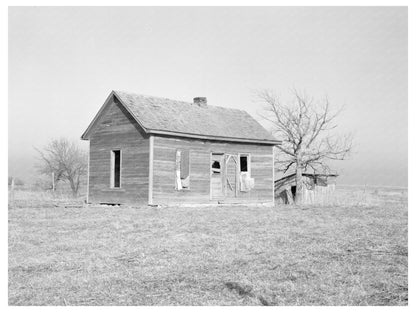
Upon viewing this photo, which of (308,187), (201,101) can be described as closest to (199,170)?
(201,101)

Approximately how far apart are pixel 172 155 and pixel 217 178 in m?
3.10

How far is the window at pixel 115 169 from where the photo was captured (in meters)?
22.9

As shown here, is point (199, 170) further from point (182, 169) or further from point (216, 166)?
point (216, 166)

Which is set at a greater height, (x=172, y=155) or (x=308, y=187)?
(x=172, y=155)

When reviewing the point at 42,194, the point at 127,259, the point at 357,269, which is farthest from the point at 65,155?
the point at 357,269

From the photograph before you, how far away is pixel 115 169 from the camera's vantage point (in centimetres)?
2448

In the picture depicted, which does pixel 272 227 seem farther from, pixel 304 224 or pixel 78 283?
pixel 78 283

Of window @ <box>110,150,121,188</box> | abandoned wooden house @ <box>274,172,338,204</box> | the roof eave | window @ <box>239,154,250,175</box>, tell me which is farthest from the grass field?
abandoned wooden house @ <box>274,172,338,204</box>

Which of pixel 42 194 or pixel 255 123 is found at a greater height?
pixel 255 123

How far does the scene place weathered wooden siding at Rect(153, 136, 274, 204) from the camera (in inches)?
843

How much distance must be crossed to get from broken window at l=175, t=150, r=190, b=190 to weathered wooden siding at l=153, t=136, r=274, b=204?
0.21m

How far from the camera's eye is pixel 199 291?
7.71 meters
